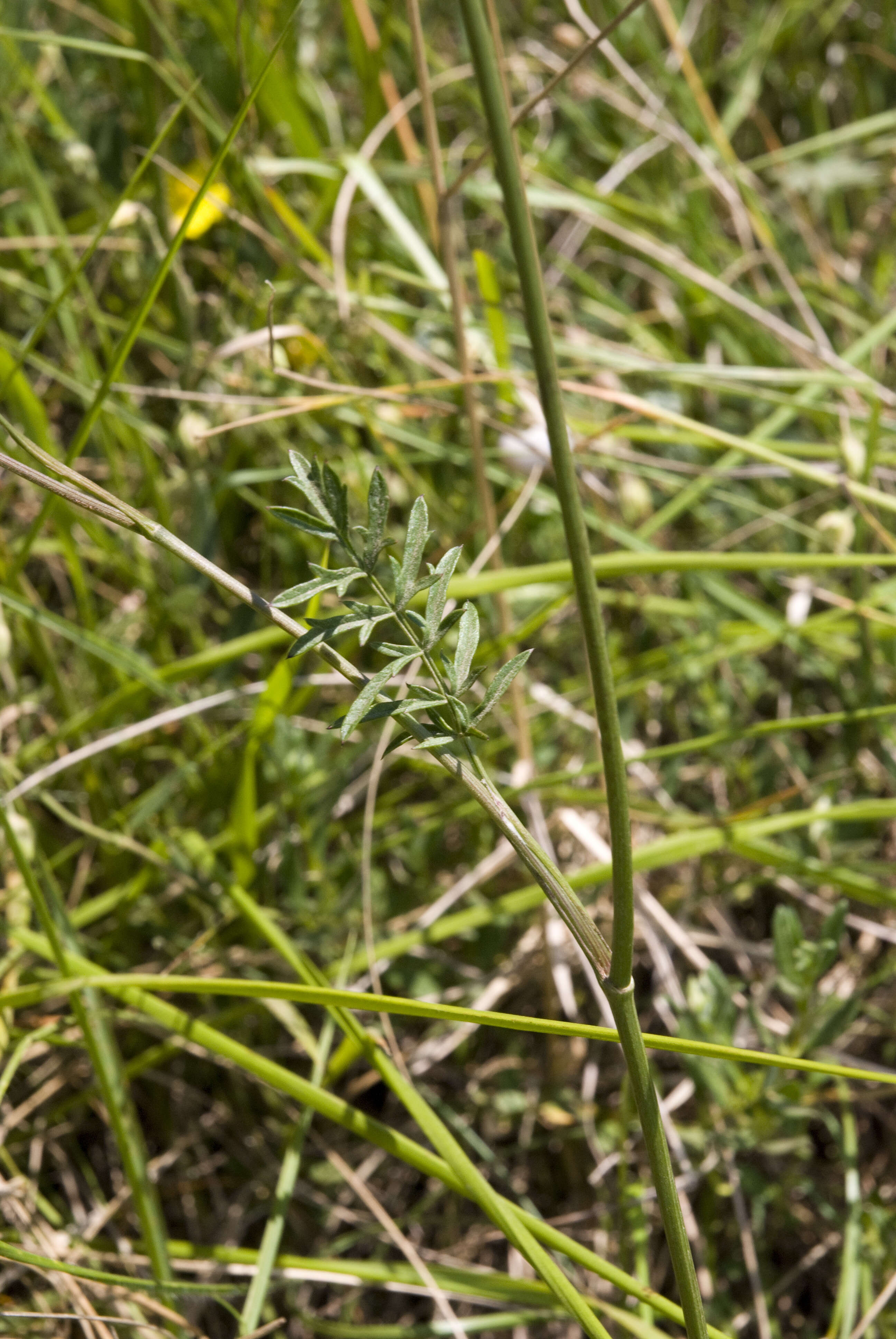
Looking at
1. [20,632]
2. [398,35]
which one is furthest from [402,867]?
[398,35]

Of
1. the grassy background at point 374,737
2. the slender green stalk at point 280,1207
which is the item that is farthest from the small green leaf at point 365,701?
the slender green stalk at point 280,1207

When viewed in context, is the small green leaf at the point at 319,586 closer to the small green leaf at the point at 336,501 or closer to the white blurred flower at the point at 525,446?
the small green leaf at the point at 336,501

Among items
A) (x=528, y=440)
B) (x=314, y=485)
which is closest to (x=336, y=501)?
(x=314, y=485)

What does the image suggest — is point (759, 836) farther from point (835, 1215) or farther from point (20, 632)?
point (20, 632)

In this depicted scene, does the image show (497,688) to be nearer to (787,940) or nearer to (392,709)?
(392,709)

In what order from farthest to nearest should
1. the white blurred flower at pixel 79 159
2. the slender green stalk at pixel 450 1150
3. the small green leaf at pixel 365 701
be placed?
the white blurred flower at pixel 79 159 < the slender green stalk at pixel 450 1150 < the small green leaf at pixel 365 701

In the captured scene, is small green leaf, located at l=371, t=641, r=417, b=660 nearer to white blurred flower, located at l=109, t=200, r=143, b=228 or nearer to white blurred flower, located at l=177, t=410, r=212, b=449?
white blurred flower, located at l=177, t=410, r=212, b=449

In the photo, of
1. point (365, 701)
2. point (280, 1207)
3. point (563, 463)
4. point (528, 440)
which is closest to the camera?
point (563, 463)

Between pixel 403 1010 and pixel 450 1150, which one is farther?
pixel 450 1150
